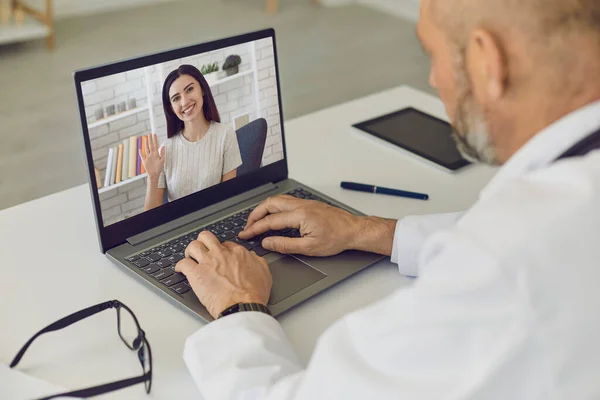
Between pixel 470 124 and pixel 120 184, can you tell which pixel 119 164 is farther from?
pixel 470 124

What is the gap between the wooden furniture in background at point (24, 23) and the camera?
4.04 m

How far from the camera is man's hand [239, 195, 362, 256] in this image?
3.76ft

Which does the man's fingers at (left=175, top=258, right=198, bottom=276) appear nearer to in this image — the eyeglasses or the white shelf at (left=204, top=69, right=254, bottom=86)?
the eyeglasses

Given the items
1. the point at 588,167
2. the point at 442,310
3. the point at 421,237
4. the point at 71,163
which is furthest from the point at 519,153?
the point at 71,163

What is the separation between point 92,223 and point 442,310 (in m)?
0.74

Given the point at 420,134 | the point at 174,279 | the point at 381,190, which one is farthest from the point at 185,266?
the point at 420,134

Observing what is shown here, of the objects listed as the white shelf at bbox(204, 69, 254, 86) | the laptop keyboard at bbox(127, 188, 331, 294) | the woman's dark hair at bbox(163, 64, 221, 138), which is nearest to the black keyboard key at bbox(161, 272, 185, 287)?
the laptop keyboard at bbox(127, 188, 331, 294)

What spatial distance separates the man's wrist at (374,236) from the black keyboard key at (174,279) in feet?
0.92

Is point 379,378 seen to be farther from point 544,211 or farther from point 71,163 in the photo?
point 71,163

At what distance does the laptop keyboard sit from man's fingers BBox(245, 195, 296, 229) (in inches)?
0.9

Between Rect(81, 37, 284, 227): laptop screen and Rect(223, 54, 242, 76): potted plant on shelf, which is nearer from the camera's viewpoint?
Rect(81, 37, 284, 227): laptop screen

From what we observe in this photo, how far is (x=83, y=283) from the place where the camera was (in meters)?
1.08

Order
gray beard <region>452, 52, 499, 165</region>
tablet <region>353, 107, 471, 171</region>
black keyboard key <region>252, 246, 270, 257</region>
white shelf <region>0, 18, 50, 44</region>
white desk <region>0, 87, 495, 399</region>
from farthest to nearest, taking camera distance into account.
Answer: white shelf <region>0, 18, 50, 44</region> < tablet <region>353, 107, 471, 171</region> < black keyboard key <region>252, 246, 270, 257</region> < white desk <region>0, 87, 495, 399</region> < gray beard <region>452, 52, 499, 165</region>

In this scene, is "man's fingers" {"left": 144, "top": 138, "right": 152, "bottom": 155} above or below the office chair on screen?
above
